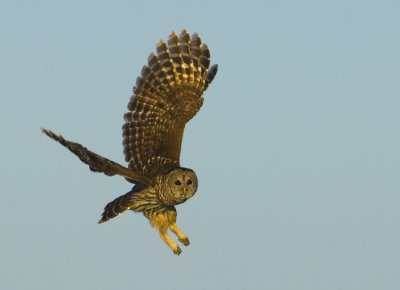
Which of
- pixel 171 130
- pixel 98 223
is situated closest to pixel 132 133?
pixel 171 130

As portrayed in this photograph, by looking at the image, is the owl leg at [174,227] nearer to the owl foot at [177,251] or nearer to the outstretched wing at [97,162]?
the owl foot at [177,251]

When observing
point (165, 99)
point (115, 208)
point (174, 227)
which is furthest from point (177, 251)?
point (165, 99)

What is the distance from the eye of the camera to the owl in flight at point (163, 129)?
33438mm

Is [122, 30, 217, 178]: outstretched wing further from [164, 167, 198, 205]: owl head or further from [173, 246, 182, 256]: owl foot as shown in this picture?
[173, 246, 182, 256]: owl foot

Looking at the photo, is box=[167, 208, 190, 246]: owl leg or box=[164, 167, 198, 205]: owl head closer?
box=[164, 167, 198, 205]: owl head

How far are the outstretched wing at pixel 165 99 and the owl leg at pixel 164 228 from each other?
155cm

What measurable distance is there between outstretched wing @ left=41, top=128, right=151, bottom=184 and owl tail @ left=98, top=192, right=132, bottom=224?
0.58 metres

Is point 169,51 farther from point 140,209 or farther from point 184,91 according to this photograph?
point 140,209

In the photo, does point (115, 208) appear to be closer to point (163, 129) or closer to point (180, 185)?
point (180, 185)

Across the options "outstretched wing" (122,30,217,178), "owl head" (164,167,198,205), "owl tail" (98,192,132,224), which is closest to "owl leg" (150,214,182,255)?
"owl head" (164,167,198,205)

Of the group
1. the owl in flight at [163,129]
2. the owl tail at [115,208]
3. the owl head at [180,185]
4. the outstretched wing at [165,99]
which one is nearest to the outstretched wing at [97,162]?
the owl in flight at [163,129]

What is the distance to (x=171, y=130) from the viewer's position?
35.6 m

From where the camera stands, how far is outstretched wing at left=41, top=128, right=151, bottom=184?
30.6 meters

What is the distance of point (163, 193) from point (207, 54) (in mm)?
5201
